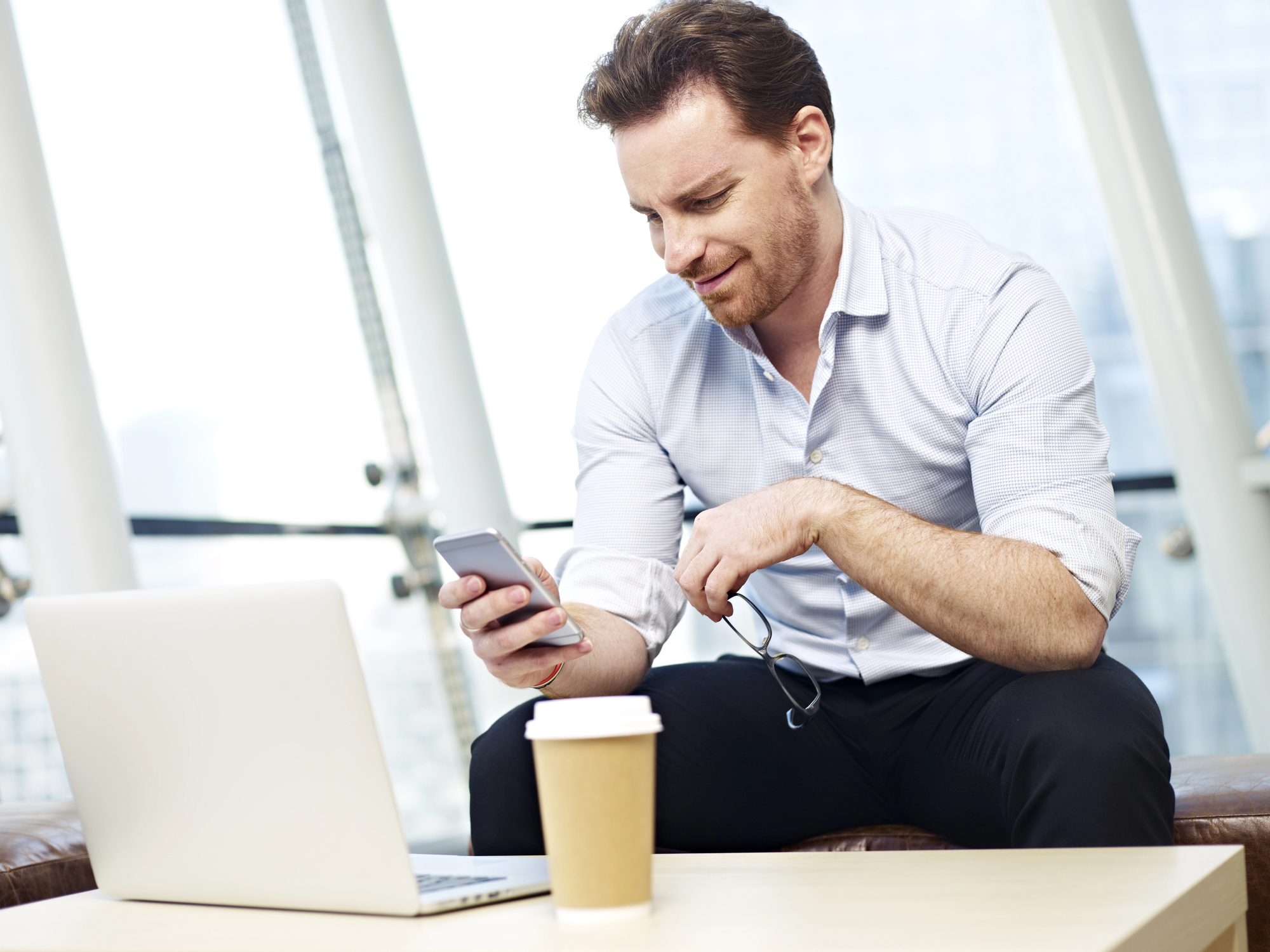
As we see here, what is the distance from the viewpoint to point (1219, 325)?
2619 mm

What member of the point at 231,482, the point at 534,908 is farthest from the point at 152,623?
the point at 231,482

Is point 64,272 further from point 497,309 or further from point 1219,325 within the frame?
point 1219,325

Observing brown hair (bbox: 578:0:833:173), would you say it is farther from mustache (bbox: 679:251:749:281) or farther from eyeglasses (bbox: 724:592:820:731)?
eyeglasses (bbox: 724:592:820:731)

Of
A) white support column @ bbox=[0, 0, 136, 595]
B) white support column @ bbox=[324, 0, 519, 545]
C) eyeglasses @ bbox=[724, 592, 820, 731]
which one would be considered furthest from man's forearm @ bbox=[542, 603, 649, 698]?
→ white support column @ bbox=[324, 0, 519, 545]

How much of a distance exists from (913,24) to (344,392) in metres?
1.64

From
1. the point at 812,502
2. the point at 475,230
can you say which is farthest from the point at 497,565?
the point at 475,230

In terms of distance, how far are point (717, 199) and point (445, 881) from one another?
2.90 ft

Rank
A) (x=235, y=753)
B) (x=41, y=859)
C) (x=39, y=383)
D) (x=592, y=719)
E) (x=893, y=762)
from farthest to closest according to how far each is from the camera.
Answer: (x=39, y=383), (x=893, y=762), (x=41, y=859), (x=235, y=753), (x=592, y=719)

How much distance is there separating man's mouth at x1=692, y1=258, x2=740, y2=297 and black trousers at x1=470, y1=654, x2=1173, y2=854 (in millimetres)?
468

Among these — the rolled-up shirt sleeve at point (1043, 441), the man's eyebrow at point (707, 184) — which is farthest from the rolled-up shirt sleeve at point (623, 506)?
the rolled-up shirt sleeve at point (1043, 441)

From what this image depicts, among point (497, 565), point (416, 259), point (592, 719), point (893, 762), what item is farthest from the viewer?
point (416, 259)

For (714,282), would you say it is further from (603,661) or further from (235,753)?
(235,753)

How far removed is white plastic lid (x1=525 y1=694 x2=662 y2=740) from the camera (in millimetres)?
716

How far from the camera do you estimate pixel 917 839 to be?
137 cm
